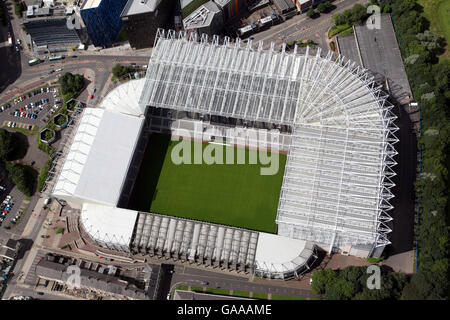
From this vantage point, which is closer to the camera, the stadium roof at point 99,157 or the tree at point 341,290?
the tree at point 341,290

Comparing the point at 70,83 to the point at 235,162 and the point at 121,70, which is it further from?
the point at 235,162

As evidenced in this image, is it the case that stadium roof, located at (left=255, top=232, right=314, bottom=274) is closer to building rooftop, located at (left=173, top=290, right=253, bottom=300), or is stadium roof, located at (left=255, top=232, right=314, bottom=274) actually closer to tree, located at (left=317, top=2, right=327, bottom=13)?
building rooftop, located at (left=173, top=290, right=253, bottom=300)

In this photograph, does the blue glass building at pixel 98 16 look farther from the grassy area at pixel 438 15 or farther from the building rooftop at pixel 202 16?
the grassy area at pixel 438 15

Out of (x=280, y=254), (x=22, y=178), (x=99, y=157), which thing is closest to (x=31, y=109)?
(x=22, y=178)

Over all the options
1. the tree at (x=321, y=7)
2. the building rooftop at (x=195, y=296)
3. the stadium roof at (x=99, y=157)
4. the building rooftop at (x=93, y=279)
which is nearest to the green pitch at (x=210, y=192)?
the stadium roof at (x=99, y=157)

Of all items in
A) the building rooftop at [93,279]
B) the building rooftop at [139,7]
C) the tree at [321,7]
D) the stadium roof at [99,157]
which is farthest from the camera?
the tree at [321,7]

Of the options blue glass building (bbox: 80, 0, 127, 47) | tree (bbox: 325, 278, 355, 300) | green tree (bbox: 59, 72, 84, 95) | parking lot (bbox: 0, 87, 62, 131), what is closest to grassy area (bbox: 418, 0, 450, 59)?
tree (bbox: 325, 278, 355, 300)
